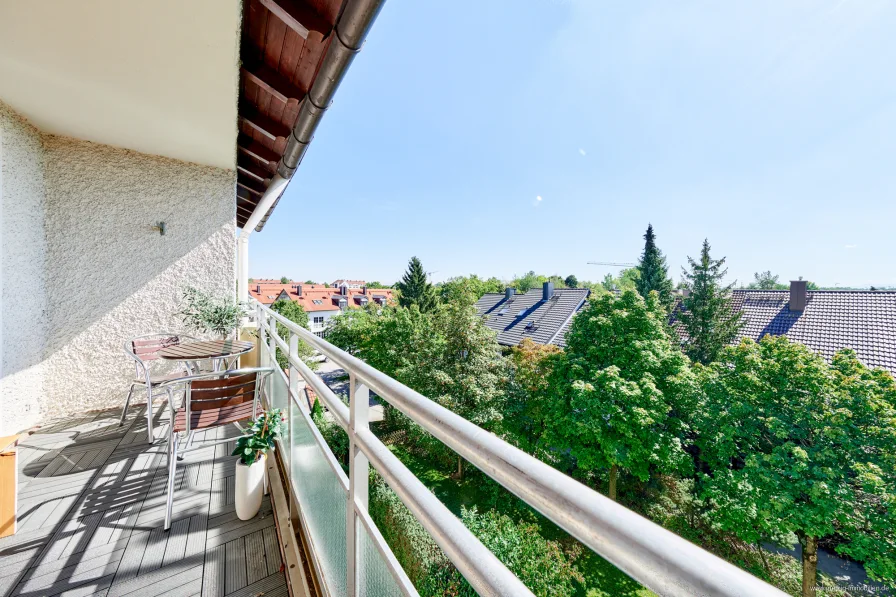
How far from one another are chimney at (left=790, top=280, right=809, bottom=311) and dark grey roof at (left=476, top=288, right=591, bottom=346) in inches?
296

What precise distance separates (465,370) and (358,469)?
10.3 metres

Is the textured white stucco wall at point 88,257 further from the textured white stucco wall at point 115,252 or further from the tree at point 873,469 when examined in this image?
the tree at point 873,469

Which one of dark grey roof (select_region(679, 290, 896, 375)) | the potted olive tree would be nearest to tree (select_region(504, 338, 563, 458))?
dark grey roof (select_region(679, 290, 896, 375))

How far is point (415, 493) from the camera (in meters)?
0.80

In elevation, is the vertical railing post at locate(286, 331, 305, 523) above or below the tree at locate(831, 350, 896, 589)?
above

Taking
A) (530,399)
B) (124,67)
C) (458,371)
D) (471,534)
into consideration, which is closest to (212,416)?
(471,534)

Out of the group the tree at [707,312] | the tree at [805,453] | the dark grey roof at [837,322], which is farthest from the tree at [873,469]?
the tree at [707,312]

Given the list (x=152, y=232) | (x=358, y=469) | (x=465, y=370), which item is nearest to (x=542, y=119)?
(x=465, y=370)

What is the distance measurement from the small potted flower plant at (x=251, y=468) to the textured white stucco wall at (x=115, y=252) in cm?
277

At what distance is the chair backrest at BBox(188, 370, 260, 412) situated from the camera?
218 centimetres

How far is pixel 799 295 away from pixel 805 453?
30.4ft

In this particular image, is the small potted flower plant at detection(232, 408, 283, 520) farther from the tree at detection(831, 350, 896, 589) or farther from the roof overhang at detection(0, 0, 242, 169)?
the tree at detection(831, 350, 896, 589)

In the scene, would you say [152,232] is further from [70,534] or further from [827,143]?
[827,143]

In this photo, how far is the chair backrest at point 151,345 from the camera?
132 inches
